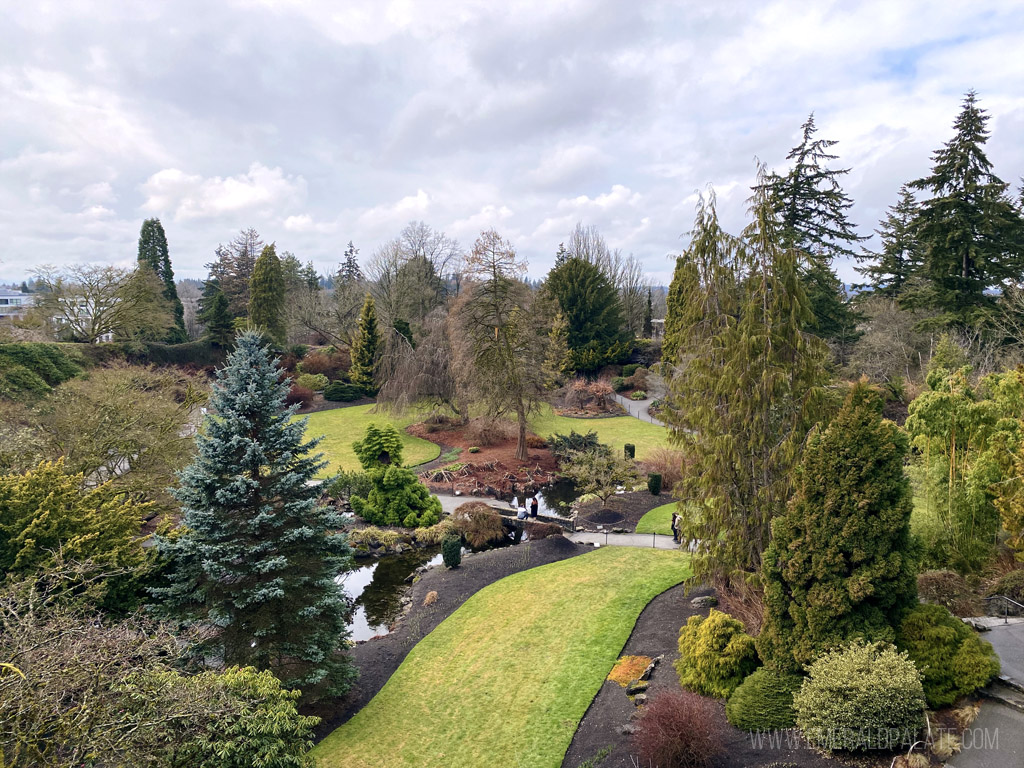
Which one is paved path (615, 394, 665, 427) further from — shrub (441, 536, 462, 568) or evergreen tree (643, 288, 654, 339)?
shrub (441, 536, 462, 568)

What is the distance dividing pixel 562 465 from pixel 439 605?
444 inches

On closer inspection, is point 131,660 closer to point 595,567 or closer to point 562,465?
point 595,567

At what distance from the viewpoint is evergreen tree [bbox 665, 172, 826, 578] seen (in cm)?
1023

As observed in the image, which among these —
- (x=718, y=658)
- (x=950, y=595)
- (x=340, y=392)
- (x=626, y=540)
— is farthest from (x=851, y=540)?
(x=340, y=392)

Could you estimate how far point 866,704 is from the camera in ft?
23.5

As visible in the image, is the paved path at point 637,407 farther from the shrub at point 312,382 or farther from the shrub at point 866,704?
the shrub at point 866,704

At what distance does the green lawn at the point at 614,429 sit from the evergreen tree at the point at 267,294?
81.1ft

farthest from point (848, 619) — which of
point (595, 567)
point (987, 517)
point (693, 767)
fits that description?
point (595, 567)

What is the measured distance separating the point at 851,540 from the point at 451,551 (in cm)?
1145

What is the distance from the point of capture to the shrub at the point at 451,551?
16.6 metres

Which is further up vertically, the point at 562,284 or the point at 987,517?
the point at 562,284

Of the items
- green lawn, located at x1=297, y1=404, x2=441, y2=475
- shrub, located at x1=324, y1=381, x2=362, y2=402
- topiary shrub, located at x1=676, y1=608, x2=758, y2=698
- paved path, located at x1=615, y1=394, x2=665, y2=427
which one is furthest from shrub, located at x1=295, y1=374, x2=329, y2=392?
topiary shrub, located at x1=676, y1=608, x2=758, y2=698

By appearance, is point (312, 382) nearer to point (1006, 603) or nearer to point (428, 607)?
point (428, 607)

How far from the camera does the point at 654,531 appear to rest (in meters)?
19.1
